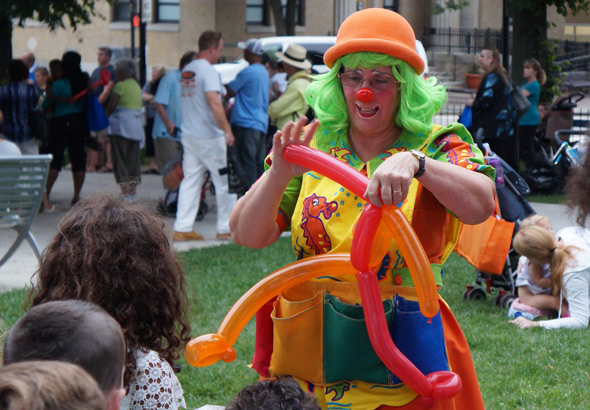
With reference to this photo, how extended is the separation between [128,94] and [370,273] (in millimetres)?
9573

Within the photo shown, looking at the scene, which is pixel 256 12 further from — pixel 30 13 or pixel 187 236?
pixel 187 236

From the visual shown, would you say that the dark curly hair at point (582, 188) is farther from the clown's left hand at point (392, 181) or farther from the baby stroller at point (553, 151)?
the baby stroller at point (553, 151)

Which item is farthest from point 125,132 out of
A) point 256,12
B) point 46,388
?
point 256,12

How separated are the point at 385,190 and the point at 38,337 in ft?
2.86

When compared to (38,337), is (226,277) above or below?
below

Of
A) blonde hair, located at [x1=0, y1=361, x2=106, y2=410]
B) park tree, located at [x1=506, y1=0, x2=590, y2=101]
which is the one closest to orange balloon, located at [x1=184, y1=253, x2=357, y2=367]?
blonde hair, located at [x1=0, y1=361, x2=106, y2=410]

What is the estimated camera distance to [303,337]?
243 cm

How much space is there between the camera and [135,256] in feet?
8.06

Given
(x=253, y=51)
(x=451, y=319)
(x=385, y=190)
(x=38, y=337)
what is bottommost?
(x=451, y=319)

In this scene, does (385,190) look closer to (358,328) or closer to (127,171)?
(358,328)

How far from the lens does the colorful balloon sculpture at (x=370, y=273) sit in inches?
85.5

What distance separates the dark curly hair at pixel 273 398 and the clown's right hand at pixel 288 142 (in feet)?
1.89

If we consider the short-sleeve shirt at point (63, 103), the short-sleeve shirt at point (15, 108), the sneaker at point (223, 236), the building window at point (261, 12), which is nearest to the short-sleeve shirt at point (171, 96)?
the short-sleeve shirt at point (63, 103)

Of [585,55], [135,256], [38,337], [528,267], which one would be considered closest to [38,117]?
[528,267]
